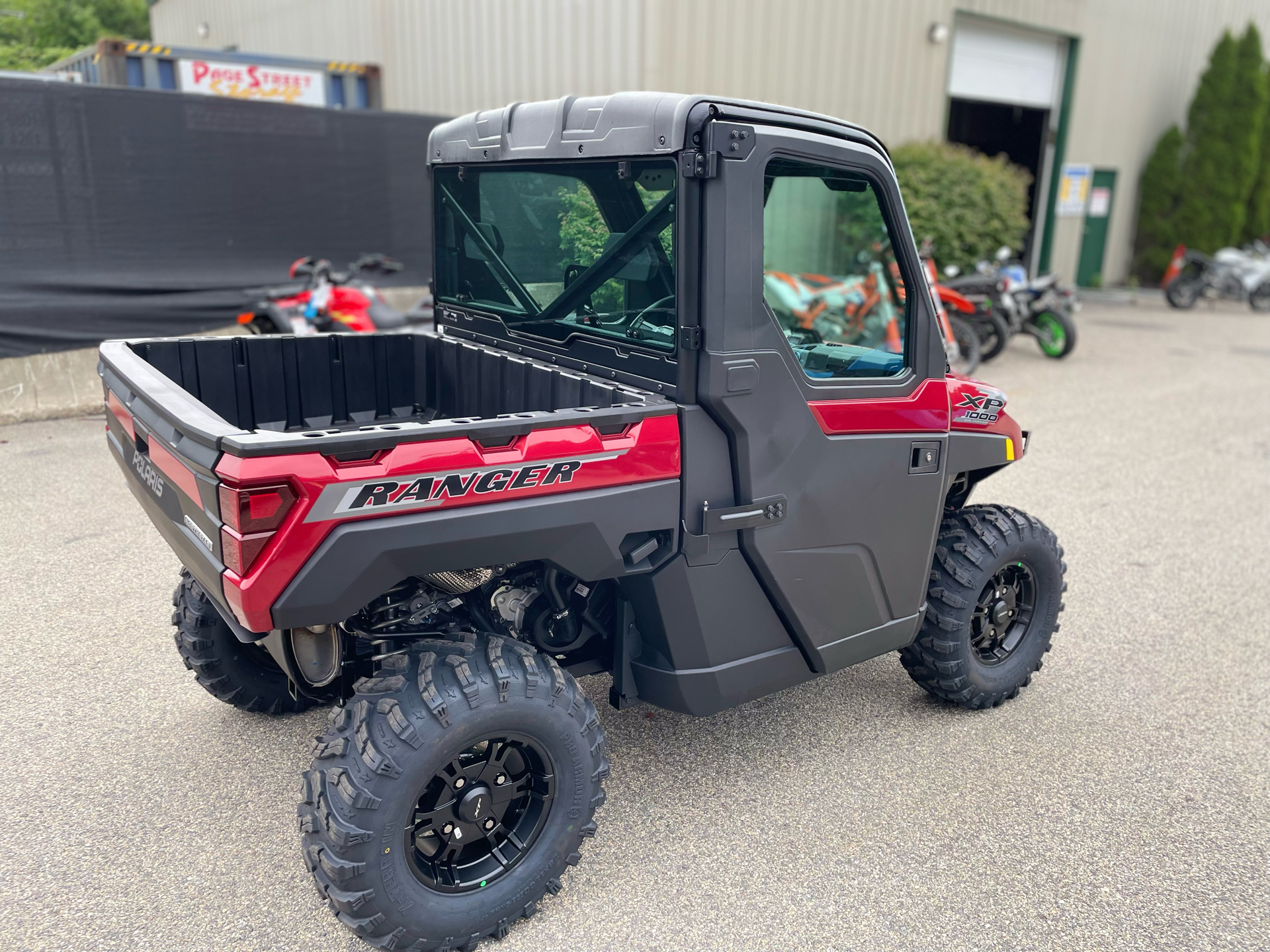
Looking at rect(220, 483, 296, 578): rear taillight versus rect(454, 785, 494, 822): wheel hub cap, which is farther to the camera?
rect(454, 785, 494, 822): wheel hub cap

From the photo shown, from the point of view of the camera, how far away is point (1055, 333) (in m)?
11.3

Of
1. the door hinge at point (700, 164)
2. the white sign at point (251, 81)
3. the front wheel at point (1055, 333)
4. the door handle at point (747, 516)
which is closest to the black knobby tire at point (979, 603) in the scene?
the door handle at point (747, 516)

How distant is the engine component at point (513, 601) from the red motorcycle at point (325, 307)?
5.06m

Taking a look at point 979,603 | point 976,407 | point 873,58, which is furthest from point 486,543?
point 873,58

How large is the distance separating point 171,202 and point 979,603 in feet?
23.4

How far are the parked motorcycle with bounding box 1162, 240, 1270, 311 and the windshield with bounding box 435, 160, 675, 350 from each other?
16744 mm

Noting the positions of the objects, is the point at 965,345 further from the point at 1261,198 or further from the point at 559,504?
the point at 1261,198

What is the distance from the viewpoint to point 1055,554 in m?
3.66

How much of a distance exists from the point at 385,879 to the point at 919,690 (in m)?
2.31

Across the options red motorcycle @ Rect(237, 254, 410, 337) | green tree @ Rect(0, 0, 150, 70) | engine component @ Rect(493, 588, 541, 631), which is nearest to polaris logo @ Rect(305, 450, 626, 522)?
engine component @ Rect(493, 588, 541, 631)

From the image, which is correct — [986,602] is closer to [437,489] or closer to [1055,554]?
[1055,554]

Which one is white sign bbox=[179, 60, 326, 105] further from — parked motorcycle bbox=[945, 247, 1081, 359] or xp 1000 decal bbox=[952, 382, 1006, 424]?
xp 1000 decal bbox=[952, 382, 1006, 424]

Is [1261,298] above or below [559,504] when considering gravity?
below

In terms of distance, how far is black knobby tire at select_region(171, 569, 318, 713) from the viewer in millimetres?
3248
